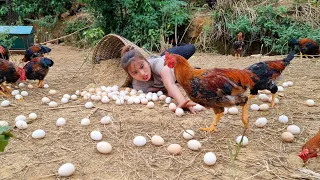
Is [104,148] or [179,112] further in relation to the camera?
[179,112]

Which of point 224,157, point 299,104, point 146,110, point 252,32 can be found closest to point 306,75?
point 299,104

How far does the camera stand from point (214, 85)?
2.30m

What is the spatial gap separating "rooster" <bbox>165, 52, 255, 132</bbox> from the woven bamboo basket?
2.30 metres

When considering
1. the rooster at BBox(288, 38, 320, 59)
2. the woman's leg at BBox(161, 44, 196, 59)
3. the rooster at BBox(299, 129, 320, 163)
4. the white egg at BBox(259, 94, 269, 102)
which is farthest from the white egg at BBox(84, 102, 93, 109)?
the rooster at BBox(288, 38, 320, 59)

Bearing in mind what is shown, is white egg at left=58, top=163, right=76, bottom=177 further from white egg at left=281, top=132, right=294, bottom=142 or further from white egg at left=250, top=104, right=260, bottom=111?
white egg at left=250, top=104, right=260, bottom=111

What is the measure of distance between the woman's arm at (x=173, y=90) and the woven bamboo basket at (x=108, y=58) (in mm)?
1207

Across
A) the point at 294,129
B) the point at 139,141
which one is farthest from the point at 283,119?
the point at 139,141

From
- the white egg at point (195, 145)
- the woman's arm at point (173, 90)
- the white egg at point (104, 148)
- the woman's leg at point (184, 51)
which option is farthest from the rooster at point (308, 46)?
the white egg at point (104, 148)

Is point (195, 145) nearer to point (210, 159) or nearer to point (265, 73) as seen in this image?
point (210, 159)

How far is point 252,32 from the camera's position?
778cm

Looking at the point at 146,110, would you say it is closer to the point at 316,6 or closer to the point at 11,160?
the point at 11,160

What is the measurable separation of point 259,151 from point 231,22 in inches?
257

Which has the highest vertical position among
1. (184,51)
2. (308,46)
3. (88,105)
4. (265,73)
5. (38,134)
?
(265,73)

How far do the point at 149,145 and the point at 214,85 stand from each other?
69 centimetres
